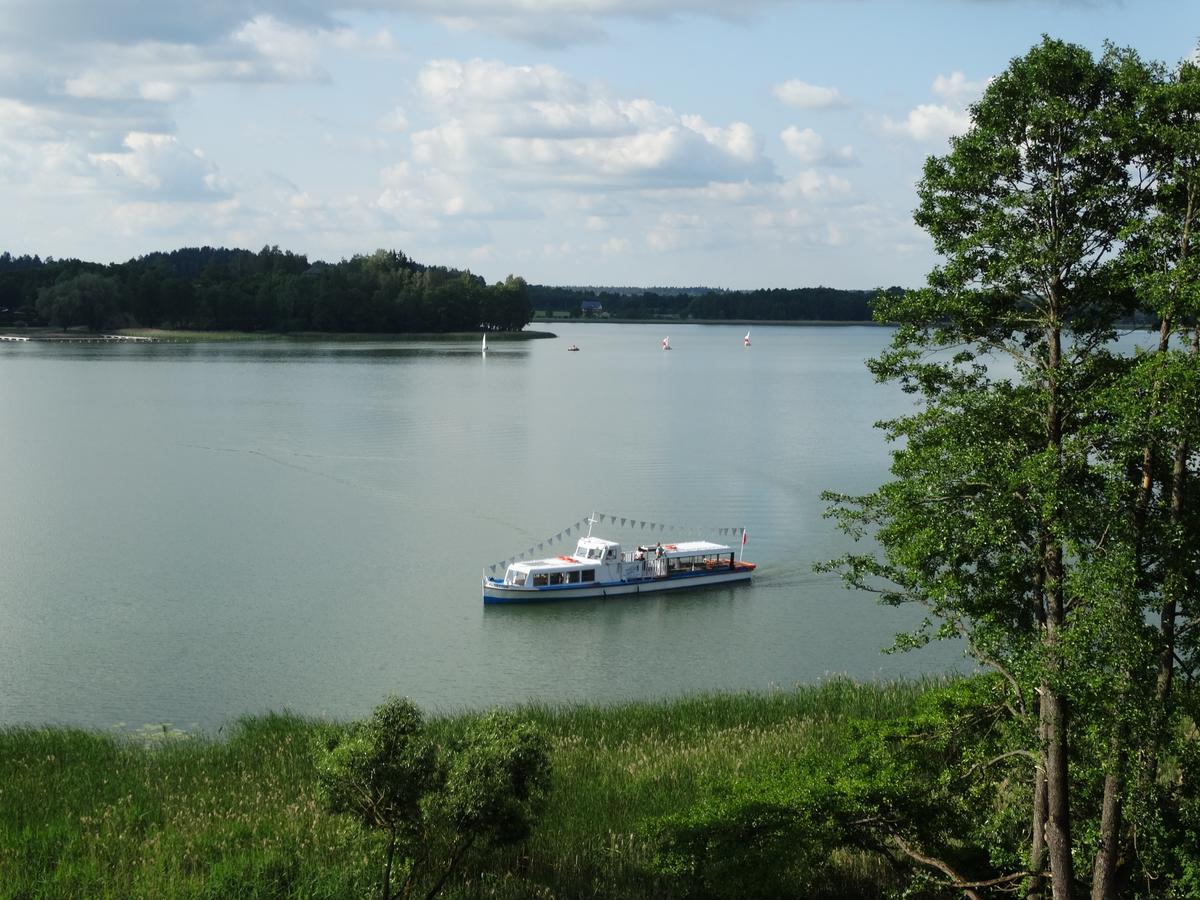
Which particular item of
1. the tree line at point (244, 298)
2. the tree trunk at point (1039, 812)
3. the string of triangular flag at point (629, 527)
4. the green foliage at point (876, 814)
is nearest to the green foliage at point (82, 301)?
the tree line at point (244, 298)

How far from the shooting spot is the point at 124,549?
42.7 metres

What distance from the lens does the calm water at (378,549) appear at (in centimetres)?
3025

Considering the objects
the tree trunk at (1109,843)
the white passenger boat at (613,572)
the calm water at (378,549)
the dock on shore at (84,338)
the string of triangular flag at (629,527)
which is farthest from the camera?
the dock on shore at (84,338)

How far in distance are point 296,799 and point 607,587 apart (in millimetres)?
21613

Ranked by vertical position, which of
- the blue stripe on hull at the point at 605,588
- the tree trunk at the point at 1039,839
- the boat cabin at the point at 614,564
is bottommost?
the blue stripe on hull at the point at 605,588

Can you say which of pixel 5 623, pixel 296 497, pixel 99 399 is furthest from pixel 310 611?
pixel 99 399

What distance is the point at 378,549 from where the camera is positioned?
141ft

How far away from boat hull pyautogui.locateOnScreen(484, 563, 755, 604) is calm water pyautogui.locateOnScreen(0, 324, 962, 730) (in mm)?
450

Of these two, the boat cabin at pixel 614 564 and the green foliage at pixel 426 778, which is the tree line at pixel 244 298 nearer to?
the boat cabin at pixel 614 564

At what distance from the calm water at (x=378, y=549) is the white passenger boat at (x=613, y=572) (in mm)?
620

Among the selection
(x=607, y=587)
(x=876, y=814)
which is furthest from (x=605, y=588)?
(x=876, y=814)

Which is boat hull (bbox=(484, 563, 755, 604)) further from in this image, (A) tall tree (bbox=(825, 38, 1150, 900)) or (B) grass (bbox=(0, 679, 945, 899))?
(A) tall tree (bbox=(825, 38, 1150, 900))

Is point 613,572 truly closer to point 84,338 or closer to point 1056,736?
point 1056,736

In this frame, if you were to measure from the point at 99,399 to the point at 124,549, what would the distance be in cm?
5157
